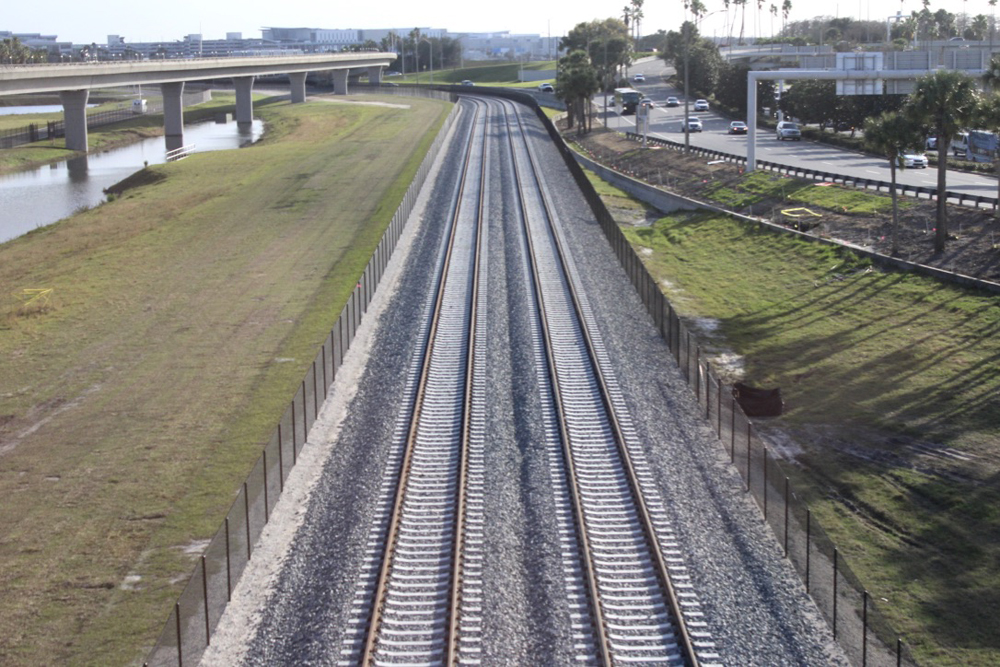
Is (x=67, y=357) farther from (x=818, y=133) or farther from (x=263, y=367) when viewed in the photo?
(x=818, y=133)

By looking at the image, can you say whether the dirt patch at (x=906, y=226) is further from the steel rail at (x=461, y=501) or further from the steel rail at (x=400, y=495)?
the steel rail at (x=400, y=495)

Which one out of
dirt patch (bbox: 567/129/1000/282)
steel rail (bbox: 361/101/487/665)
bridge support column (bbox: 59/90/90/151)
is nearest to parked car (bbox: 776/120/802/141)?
dirt patch (bbox: 567/129/1000/282)

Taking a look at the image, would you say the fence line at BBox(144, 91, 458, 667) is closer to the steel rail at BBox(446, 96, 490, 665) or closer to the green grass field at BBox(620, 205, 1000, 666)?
the steel rail at BBox(446, 96, 490, 665)

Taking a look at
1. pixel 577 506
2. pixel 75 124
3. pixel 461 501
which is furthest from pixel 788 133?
pixel 461 501

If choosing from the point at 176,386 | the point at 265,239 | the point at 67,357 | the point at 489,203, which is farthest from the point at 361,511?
the point at 489,203

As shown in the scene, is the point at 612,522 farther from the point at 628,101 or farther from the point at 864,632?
the point at 628,101

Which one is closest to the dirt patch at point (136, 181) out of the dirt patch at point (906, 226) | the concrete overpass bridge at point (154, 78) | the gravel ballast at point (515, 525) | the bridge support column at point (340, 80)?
the concrete overpass bridge at point (154, 78)
